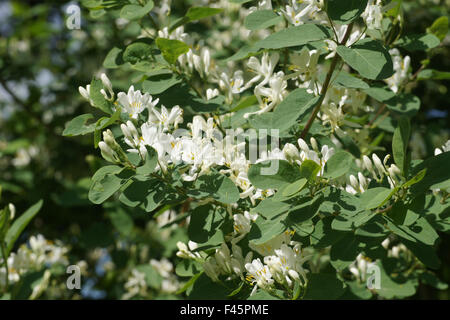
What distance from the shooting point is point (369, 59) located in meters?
1.79

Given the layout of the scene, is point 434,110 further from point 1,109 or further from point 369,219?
point 1,109

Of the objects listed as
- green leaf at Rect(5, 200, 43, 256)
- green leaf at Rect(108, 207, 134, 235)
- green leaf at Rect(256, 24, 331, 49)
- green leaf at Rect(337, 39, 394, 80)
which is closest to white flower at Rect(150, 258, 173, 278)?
green leaf at Rect(108, 207, 134, 235)

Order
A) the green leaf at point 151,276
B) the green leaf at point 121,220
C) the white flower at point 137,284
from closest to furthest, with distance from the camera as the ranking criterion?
the green leaf at point 151,276
the white flower at point 137,284
the green leaf at point 121,220

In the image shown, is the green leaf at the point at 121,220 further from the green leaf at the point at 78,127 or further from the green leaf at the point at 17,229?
the green leaf at the point at 78,127

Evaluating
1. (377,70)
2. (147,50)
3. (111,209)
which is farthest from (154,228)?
(377,70)

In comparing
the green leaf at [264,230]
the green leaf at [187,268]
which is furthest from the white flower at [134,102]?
the green leaf at [187,268]

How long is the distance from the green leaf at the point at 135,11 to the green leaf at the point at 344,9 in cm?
80

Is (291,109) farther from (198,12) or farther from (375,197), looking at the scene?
(198,12)

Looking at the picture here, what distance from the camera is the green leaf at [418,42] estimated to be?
2.31 m

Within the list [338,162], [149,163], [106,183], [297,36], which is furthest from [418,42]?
[106,183]

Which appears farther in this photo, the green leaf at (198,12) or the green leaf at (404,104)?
the green leaf at (404,104)

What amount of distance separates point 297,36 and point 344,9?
18cm

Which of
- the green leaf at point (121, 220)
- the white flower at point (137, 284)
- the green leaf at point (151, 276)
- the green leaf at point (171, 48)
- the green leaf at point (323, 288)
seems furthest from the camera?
the green leaf at point (121, 220)

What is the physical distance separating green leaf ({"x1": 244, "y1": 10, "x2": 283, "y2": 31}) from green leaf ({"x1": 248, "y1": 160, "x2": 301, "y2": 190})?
63 centimetres
